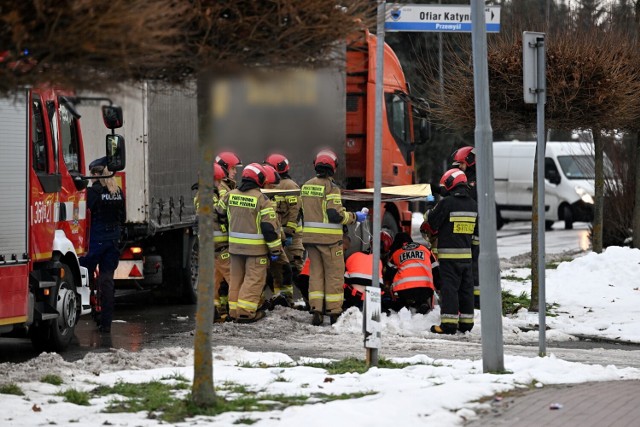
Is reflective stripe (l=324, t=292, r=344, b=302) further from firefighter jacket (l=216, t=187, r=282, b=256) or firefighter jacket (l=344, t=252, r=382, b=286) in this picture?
firefighter jacket (l=216, t=187, r=282, b=256)

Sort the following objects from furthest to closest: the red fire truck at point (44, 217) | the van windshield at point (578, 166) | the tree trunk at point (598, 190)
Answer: the van windshield at point (578, 166)
the tree trunk at point (598, 190)
the red fire truck at point (44, 217)

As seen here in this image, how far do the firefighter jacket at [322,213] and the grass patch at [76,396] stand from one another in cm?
560

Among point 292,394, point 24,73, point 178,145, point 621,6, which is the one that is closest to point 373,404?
point 292,394

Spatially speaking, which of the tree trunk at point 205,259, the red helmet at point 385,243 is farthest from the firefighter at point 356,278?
the tree trunk at point 205,259

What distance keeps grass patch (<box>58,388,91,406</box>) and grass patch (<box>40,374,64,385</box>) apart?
483mm

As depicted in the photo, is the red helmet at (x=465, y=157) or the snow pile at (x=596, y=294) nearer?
the snow pile at (x=596, y=294)

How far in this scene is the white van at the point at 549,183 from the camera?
34.3m

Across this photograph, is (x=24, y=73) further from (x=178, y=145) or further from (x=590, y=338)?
(x=178, y=145)

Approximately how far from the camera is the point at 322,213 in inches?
545

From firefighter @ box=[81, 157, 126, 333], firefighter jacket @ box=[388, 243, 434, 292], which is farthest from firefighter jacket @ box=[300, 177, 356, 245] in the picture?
firefighter @ box=[81, 157, 126, 333]

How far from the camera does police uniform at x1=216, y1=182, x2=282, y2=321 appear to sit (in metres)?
13.6

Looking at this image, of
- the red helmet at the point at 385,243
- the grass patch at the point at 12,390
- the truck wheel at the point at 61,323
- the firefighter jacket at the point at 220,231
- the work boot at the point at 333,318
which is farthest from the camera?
the red helmet at the point at 385,243

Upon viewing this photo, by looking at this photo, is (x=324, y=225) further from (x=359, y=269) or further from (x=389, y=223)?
(x=389, y=223)

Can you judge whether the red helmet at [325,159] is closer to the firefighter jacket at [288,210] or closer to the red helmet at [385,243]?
the red helmet at [385,243]
